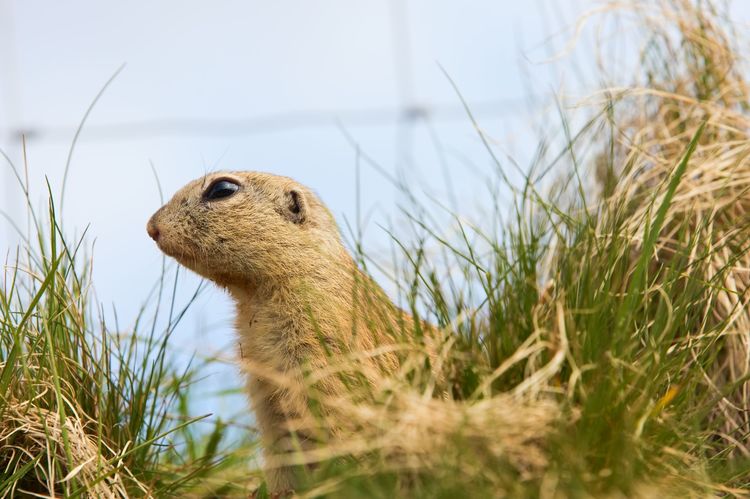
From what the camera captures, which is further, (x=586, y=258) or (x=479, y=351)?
(x=586, y=258)

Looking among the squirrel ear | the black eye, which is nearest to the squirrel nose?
the black eye

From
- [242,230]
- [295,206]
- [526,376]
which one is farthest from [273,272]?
[526,376]

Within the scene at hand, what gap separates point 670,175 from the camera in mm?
3252

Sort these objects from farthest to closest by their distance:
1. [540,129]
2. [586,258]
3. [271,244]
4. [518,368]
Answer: [540,129] → [271,244] → [586,258] → [518,368]

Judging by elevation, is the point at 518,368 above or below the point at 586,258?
below

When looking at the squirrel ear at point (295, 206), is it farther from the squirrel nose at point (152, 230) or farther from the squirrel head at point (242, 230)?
the squirrel nose at point (152, 230)

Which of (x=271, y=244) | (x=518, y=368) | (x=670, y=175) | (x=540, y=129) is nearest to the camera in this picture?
(x=518, y=368)

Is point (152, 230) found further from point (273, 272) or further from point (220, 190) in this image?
point (273, 272)

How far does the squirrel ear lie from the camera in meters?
3.84

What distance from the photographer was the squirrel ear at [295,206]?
3.84 meters

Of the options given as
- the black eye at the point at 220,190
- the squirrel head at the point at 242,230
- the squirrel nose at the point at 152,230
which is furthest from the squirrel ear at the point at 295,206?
the squirrel nose at the point at 152,230

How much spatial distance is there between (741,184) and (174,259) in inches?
86.5

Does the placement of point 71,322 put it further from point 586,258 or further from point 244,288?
point 586,258

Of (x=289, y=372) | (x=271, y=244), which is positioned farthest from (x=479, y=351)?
(x=271, y=244)
